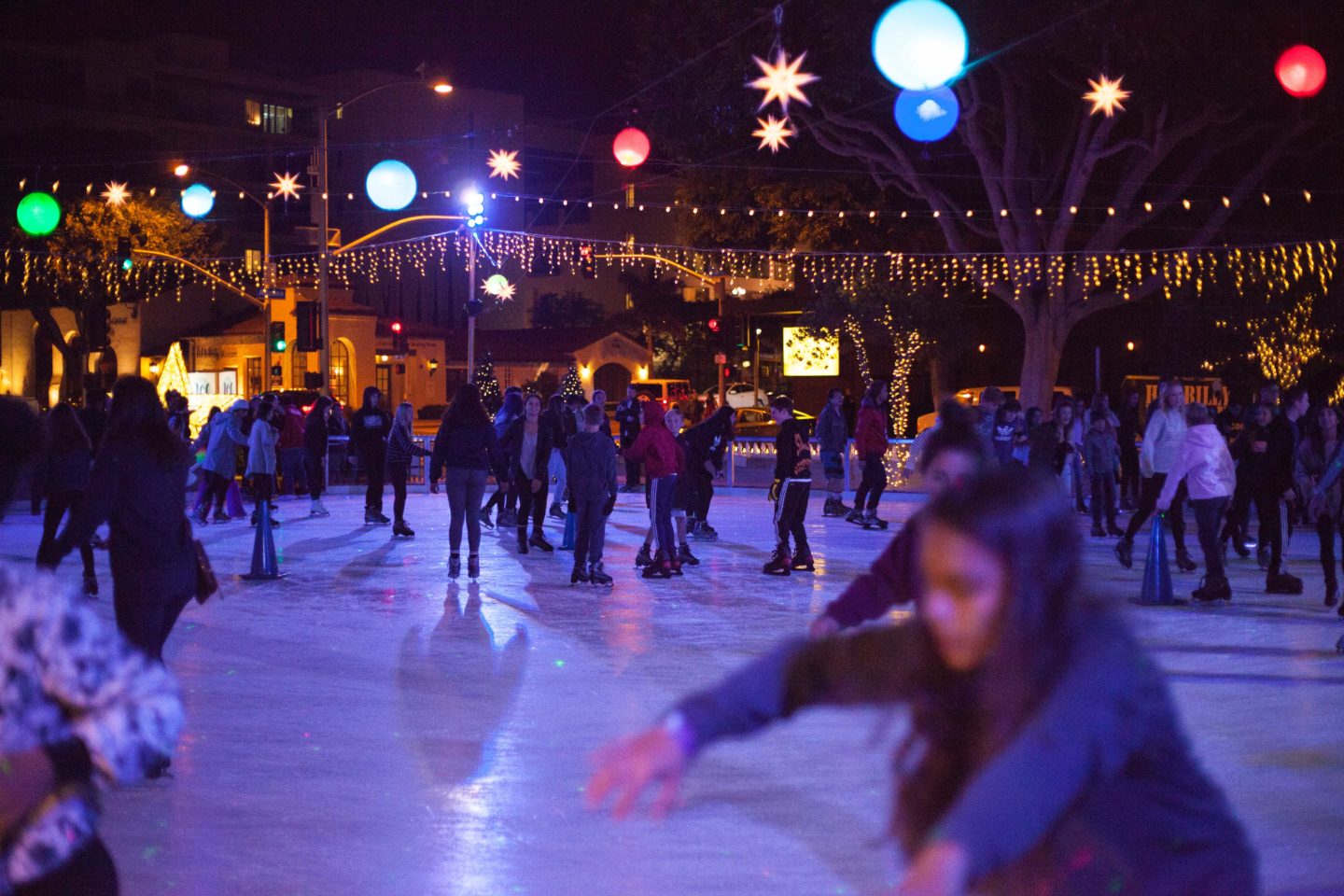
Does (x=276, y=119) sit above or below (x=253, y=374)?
above

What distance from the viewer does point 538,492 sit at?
51.4 feet

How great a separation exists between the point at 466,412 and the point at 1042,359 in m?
19.6

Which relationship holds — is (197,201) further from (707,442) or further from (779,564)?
(779,564)

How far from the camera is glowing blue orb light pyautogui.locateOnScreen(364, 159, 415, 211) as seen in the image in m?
20.0

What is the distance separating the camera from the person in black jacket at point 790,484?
13.3 m

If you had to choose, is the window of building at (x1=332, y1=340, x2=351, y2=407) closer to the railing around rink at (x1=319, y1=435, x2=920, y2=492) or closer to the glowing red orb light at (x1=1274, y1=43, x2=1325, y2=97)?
the railing around rink at (x1=319, y1=435, x2=920, y2=492)

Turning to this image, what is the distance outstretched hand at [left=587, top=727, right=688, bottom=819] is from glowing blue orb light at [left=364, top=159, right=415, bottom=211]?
1870 centimetres

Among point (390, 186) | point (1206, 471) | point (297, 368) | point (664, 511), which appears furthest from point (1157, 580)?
point (297, 368)

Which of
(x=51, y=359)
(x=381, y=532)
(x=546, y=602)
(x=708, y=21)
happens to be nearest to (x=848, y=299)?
(x=708, y=21)

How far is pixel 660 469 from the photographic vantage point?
13.0m

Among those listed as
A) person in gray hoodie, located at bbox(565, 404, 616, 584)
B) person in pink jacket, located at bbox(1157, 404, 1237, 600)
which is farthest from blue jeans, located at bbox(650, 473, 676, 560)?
person in pink jacket, located at bbox(1157, 404, 1237, 600)

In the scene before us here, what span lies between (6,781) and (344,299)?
53.6 m

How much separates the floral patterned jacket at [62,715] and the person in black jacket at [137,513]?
351 centimetres

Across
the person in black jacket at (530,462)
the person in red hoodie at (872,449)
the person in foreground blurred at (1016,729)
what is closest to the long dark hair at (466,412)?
the person in black jacket at (530,462)
